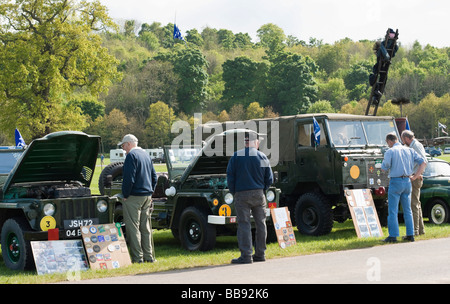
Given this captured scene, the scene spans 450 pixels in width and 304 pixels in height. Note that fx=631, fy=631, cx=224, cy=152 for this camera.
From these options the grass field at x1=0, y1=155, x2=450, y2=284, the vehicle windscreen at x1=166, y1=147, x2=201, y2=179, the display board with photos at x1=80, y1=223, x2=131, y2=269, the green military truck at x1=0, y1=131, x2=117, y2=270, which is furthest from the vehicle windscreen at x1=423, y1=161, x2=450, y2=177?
the display board with photos at x1=80, y1=223, x2=131, y2=269

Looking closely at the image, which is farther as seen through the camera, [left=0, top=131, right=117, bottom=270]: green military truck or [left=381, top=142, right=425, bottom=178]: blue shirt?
[left=381, top=142, right=425, bottom=178]: blue shirt

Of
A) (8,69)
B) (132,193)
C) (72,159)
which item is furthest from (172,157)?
(8,69)

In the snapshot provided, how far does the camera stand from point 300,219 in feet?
46.8

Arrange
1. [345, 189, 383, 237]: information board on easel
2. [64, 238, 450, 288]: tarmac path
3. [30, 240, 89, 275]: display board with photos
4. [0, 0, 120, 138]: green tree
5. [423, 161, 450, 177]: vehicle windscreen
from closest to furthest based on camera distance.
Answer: [64, 238, 450, 288]: tarmac path, [30, 240, 89, 275]: display board with photos, [345, 189, 383, 237]: information board on easel, [423, 161, 450, 177]: vehicle windscreen, [0, 0, 120, 138]: green tree

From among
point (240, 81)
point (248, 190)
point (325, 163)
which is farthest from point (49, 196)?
point (240, 81)

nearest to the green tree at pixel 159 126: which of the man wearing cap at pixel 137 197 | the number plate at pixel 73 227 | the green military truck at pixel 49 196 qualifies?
the green military truck at pixel 49 196

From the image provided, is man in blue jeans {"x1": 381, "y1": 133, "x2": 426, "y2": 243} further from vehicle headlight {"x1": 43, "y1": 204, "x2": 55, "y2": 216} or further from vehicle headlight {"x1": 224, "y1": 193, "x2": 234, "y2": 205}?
vehicle headlight {"x1": 43, "y1": 204, "x2": 55, "y2": 216}

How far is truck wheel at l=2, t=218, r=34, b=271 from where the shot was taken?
9.74 m

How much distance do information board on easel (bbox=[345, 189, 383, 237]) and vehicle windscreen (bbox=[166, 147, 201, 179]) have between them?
3.29 meters

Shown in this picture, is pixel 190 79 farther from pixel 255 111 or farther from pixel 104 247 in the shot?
pixel 104 247

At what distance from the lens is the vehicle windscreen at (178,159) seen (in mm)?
12766

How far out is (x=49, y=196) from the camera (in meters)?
10.8
